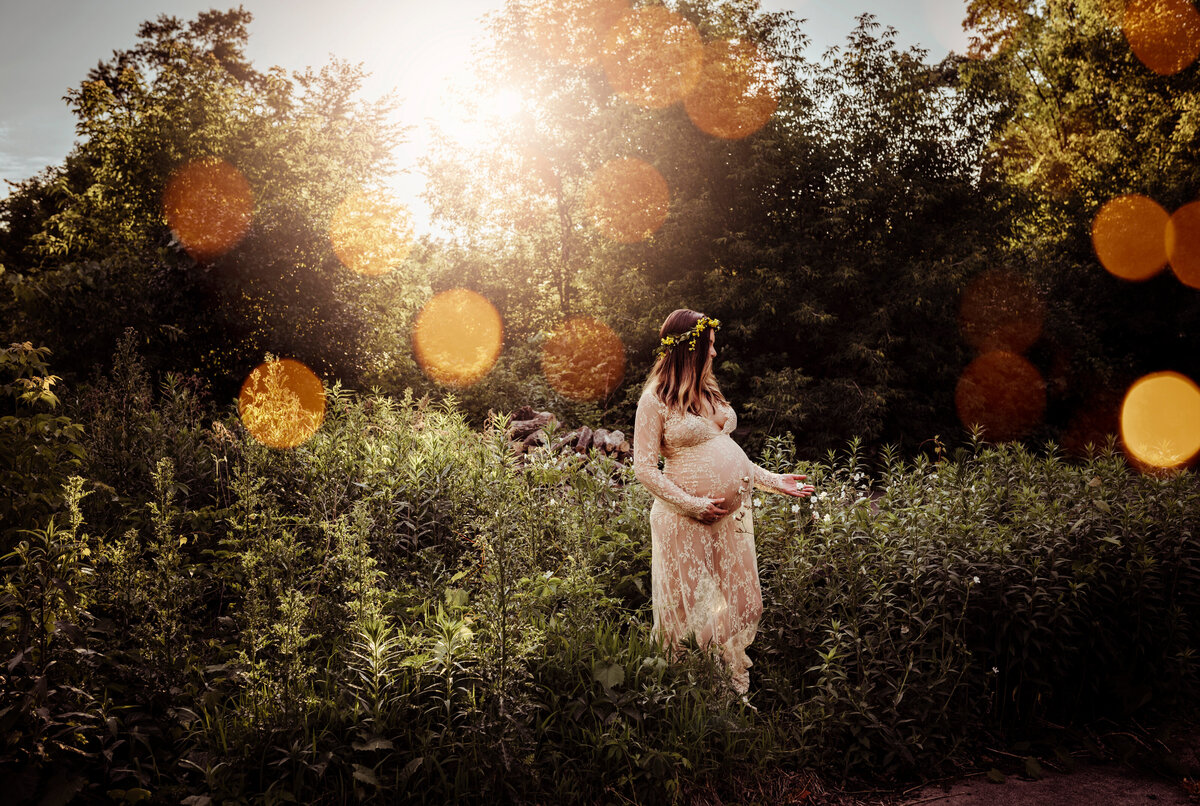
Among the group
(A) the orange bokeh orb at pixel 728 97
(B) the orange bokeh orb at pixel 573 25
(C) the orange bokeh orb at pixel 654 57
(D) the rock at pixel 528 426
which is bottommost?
(D) the rock at pixel 528 426

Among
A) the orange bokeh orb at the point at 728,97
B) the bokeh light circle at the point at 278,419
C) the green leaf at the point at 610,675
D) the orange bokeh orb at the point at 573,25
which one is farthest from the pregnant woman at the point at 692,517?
the orange bokeh orb at the point at 573,25

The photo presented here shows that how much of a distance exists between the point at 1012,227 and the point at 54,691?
62.7 ft

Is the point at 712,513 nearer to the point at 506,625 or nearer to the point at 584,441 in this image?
the point at 506,625

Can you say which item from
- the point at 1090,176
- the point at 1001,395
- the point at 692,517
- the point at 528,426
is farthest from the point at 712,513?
the point at 1090,176

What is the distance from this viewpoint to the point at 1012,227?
16703 millimetres

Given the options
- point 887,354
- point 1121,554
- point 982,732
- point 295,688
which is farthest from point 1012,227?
point 295,688

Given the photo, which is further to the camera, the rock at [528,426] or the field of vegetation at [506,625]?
the rock at [528,426]

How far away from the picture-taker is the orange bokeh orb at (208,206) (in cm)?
1284

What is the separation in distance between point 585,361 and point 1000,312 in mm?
9320

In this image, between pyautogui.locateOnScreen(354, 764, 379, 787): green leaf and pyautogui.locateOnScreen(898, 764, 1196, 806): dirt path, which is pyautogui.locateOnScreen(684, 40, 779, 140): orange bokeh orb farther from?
pyautogui.locateOnScreen(354, 764, 379, 787): green leaf

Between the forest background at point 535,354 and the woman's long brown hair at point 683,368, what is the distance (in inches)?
41.3

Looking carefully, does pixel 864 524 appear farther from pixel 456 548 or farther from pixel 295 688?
pixel 295 688

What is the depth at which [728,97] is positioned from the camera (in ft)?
50.3

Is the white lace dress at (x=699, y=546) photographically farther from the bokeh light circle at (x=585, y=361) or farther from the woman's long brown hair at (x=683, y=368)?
the bokeh light circle at (x=585, y=361)
